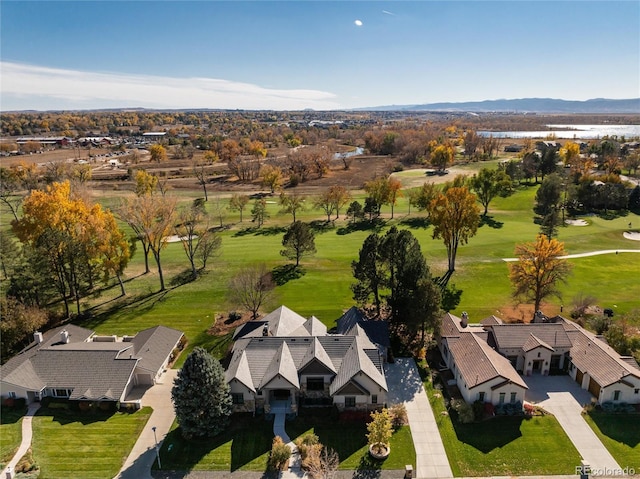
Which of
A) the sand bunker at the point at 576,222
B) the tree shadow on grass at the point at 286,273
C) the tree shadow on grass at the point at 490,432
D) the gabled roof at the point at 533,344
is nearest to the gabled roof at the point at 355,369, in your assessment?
the tree shadow on grass at the point at 490,432

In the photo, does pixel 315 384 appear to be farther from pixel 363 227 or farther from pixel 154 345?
pixel 363 227

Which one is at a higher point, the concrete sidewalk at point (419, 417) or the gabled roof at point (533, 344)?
the gabled roof at point (533, 344)

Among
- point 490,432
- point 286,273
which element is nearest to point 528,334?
point 490,432

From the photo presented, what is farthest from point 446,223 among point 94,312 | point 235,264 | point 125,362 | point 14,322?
point 14,322

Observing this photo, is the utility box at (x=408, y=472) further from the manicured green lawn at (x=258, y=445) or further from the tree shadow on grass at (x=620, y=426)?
the tree shadow on grass at (x=620, y=426)

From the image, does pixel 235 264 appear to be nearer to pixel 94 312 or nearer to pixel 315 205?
pixel 94 312

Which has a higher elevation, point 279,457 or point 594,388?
point 594,388

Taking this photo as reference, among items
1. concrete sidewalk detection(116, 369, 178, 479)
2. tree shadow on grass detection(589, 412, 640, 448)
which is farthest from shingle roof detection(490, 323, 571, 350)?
concrete sidewalk detection(116, 369, 178, 479)
